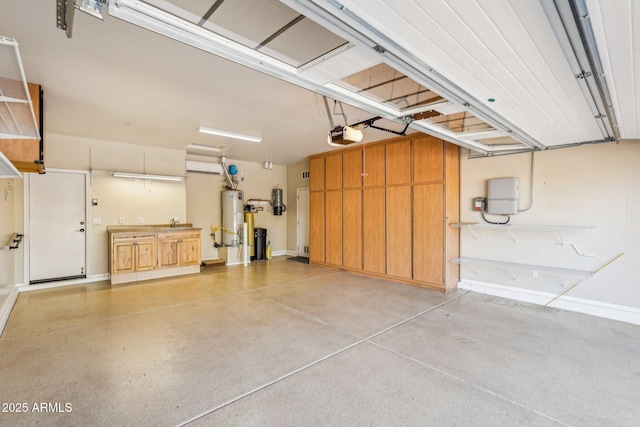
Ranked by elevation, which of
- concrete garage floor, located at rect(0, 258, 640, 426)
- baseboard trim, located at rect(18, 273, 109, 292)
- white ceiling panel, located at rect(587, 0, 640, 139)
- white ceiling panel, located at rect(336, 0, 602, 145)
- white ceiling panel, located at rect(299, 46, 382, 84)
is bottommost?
concrete garage floor, located at rect(0, 258, 640, 426)

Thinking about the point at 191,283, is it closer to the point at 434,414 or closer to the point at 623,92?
the point at 434,414

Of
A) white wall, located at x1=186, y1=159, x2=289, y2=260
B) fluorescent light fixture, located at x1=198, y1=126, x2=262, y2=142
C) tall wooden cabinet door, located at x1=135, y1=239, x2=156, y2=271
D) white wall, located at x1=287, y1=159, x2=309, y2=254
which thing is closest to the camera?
fluorescent light fixture, located at x1=198, y1=126, x2=262, y2=142

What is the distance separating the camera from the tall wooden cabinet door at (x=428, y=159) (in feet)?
16.9

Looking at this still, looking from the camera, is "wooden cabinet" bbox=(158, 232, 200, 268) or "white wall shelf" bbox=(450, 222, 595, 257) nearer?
"white wall shelf" bbox=(450, 222, 595, 257)

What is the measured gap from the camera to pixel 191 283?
5707 millimetres

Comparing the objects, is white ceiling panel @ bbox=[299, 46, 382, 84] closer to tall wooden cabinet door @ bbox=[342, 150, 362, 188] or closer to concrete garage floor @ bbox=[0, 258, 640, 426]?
concrete garage floor @ bbox=[0, 258, 640, 426]

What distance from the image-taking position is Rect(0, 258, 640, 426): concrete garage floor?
2.11 metres

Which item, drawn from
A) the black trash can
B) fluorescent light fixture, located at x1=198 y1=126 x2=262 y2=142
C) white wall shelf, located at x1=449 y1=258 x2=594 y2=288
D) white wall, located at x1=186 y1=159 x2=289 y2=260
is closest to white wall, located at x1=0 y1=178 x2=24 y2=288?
fluorescent light fixture, located at x1=198 y1=126 x2=262 y2=142

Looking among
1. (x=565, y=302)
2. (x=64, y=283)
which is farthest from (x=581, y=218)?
(x=64, y=283)

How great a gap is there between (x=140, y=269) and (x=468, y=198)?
20.8 ft

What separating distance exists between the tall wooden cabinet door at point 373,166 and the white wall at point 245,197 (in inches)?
142

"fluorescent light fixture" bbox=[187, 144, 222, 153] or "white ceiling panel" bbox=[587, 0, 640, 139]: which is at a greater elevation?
"fluorescent light fixture" bbox=[187, 144, 222, 153]

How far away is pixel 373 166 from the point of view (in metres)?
6.24

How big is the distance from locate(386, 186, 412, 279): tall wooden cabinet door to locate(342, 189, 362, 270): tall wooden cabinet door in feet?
2.46
